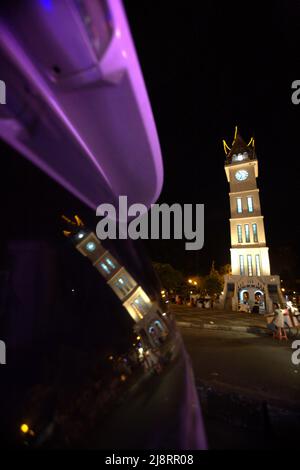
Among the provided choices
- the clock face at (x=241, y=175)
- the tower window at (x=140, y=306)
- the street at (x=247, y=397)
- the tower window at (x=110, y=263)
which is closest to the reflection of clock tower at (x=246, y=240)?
the clock face at (x=241, y=175)

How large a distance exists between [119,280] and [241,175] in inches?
1278

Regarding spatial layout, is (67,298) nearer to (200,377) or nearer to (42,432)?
(42,432)

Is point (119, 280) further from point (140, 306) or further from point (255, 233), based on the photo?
point (255, 233)

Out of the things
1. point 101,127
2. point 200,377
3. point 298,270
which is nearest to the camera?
point 101,127

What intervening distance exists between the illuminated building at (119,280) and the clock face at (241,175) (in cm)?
3203

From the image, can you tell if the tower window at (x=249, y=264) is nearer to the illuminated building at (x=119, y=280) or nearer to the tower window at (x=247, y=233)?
the tower window at (x=247, y=233)

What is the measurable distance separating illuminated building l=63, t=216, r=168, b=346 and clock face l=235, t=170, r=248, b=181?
32030mm

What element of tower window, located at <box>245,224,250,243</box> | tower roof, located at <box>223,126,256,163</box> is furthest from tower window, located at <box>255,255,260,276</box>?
tower roof, located at <box>223,126,256,163</box>

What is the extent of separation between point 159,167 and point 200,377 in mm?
2760

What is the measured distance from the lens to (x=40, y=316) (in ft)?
2.85

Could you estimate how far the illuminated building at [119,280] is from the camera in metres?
1.03

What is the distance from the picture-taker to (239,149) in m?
32.0

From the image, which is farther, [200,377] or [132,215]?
[200,377]
